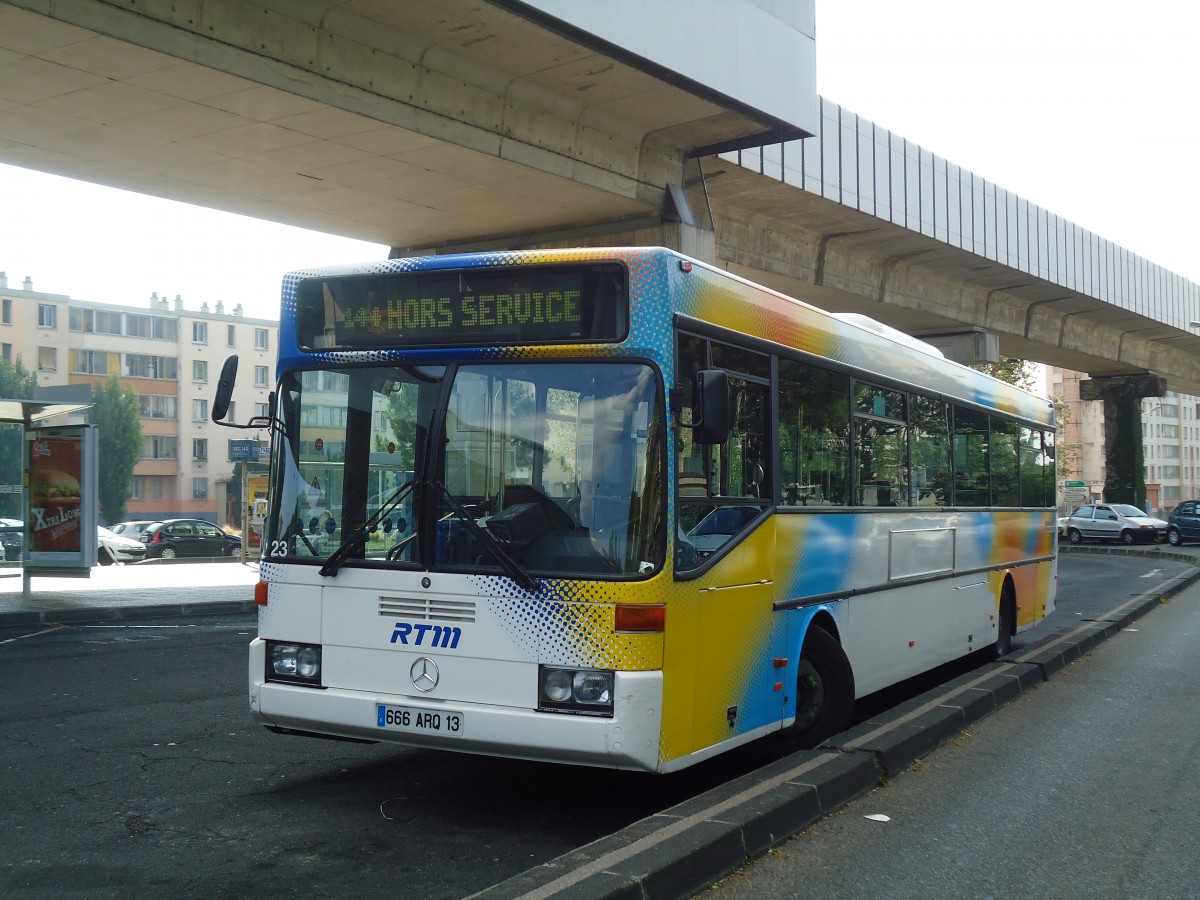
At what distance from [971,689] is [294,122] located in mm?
9913

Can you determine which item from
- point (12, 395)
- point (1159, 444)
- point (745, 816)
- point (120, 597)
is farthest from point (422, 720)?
point (1159, 444)

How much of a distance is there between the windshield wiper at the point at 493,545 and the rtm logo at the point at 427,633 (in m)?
0.39

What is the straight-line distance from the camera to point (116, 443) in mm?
71812

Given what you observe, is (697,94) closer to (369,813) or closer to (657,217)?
(657,217)

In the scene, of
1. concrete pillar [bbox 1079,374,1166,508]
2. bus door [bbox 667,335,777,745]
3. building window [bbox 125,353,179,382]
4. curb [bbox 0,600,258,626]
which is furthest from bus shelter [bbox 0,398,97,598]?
building window [bbox 125,353,179,382]

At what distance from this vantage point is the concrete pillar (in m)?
47.8

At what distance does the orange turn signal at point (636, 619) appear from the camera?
548 centimetres

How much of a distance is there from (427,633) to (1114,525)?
47029 mm

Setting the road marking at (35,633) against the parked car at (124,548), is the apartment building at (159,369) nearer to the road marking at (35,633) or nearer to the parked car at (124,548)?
the parked car at (124,548)

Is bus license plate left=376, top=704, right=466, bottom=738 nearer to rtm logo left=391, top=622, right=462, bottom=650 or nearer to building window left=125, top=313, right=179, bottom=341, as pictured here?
rtm logo left=391, top=622, right=462, bottom=650

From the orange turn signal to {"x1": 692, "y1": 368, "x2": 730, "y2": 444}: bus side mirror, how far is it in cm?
83

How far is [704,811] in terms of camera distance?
534 centimetres

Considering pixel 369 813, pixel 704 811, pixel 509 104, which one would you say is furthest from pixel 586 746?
pixel 509 104

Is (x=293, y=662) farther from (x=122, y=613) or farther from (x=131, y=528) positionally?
(x=131, y=528)
